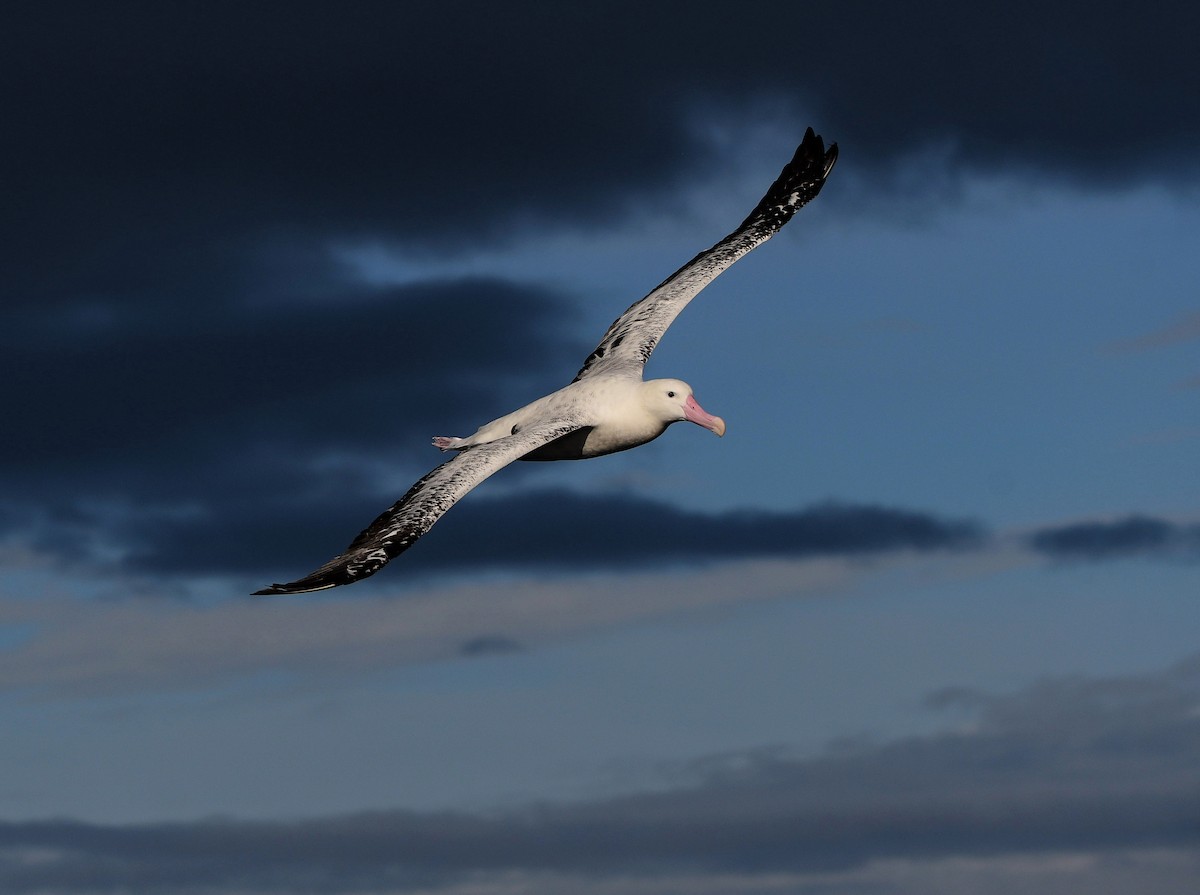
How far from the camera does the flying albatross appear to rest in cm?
2097

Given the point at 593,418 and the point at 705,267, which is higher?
the point at 705,267

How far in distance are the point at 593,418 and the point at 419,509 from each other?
12.0 feet

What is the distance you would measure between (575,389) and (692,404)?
1.75 meters

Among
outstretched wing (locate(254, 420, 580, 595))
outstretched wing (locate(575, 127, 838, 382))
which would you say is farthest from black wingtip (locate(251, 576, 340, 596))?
outstretched wing (locate(575, 127, 838, 382))

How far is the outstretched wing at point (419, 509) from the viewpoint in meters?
19.9

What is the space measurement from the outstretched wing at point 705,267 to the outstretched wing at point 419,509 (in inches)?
124

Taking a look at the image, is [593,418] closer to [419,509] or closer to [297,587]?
[419,509]

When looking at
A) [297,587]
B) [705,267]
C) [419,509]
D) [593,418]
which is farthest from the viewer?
[705,267]

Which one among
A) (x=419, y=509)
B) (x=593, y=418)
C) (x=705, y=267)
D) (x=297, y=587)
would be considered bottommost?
(x=297, y=587)

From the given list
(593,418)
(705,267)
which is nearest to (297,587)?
(593,418)

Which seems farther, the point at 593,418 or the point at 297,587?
the point at 593,418

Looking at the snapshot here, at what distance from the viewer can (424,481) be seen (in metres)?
22.4

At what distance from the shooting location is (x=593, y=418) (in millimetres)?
24141

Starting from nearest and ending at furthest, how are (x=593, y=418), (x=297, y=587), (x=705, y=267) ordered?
1. (x=297, y=587)
2. (x=593, y=418)
3. (x=705, y=267)
